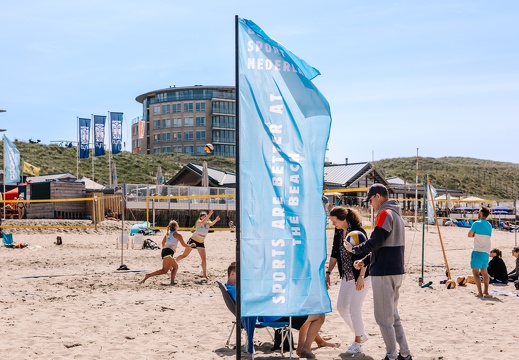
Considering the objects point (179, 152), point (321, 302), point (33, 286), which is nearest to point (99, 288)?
point (33, 286)

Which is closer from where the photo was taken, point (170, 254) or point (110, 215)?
point (170, 254)

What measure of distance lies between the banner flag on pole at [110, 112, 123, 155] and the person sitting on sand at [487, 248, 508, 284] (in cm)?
2906

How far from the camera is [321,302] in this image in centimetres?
500

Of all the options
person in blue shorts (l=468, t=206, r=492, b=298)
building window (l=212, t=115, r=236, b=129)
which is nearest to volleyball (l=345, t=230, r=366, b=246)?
person in blue shorts (l=468, t=206, r=492, b=298)

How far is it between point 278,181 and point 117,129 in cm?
3435

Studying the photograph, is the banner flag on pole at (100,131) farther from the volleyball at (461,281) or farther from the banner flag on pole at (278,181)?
the banner flag on pole at (278,181)

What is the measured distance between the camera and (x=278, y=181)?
4758 millimetres

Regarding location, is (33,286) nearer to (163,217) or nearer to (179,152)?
(163,217)

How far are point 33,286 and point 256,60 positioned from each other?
313 inches

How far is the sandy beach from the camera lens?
20.7 ft

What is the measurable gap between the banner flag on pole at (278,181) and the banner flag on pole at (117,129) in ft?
111

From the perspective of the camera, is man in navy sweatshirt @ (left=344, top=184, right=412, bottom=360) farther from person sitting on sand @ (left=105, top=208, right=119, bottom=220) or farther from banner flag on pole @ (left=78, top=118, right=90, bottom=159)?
banner flag on pole @ (left=78, top=118, right=90, bottom=159)

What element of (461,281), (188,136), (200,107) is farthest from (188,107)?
(461,281)

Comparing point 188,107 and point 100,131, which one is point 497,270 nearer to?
point 100,131
